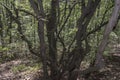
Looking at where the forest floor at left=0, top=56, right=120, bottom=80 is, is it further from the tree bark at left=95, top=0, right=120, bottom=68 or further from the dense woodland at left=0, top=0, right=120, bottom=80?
the tree bark at left=95, top=0, right=120, bottom=68

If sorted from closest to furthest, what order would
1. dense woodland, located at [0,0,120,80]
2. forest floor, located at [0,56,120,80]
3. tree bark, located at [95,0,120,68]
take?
1. tree bark, located at [95,0,120,68]
2. dense woodland, located at [0,0,120,80]
3. forest floor, located at [0,56,120,80]

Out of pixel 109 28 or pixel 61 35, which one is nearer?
pixel 109 28

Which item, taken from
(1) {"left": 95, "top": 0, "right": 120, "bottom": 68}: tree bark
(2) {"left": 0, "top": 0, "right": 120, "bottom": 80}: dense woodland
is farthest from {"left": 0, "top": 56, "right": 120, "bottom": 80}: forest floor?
(1) {"left": 95, "top": 0, "right": 120, "bottom": 68}: tree bark

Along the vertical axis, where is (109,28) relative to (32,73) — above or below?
above

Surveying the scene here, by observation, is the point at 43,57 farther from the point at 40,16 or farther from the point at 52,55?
the point at 40,16

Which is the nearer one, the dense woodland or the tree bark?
the tree bark

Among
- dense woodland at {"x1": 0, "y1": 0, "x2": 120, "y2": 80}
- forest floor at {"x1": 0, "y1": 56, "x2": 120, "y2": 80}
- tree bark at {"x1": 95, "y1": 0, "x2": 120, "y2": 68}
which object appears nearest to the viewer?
tree bark at {"x1": 95, "y1": 0, "x2": 120, "y2": 68}

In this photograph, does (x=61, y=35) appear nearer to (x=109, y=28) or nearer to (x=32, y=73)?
(x=32, y=73)

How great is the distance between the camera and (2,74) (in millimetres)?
6125

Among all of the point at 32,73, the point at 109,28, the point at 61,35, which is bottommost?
the point at 32,73

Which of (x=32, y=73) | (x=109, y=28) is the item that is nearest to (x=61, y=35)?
(x=32, y=73)

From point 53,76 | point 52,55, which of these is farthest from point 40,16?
point 53,76

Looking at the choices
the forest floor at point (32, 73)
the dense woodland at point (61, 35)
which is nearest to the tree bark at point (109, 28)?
the dense woodland at point (61, 35)

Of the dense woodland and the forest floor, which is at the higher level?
the dense woodland
